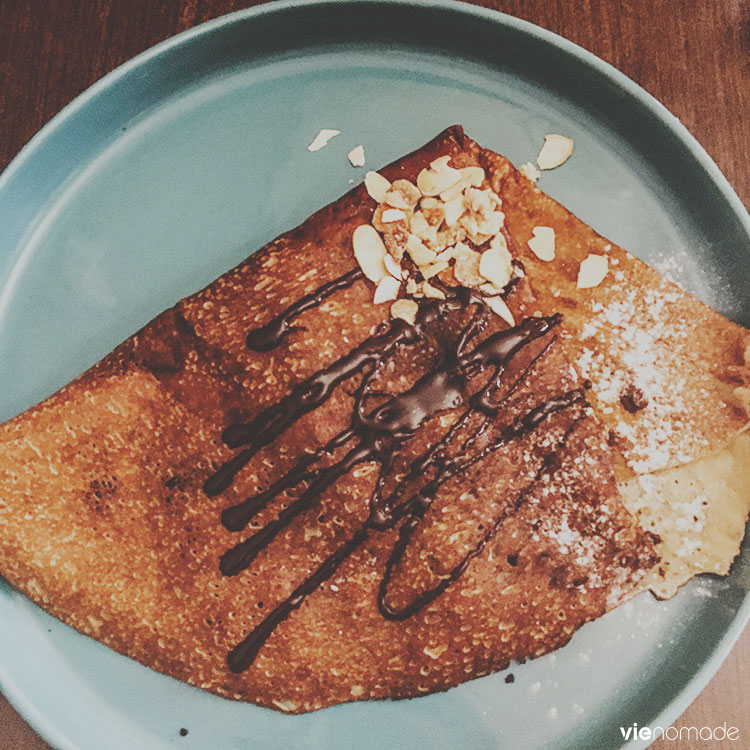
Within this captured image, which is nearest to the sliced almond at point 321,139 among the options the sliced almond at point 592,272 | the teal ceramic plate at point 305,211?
the teal ceramic plate at point 305,211

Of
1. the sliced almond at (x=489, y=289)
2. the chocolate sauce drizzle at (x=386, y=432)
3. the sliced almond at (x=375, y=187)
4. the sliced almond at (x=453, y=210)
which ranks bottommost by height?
the chocolate sauce drizzle at (x=386, y=432)

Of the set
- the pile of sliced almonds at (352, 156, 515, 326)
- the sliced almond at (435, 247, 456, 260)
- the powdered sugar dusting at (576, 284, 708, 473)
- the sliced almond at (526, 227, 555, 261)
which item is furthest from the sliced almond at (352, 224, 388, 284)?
the powdered sugar dusting at (576, 284, 708, 473)

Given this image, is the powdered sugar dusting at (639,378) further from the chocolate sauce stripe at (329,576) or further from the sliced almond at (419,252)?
the sliced almond at (419,252)

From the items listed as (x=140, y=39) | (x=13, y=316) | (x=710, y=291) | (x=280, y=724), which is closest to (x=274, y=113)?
(x=140, y=39)

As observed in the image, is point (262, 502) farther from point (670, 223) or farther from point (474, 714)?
point (670, 223)

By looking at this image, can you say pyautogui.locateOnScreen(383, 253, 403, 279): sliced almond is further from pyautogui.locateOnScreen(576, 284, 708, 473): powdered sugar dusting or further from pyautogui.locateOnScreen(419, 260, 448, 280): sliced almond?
pyautogui.locateOnScreen(576, 284, 708, 473): powdered sugar dusting

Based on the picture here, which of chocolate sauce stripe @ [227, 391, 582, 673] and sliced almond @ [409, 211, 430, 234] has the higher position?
sliced almond @ [409, 211, 430, 234]

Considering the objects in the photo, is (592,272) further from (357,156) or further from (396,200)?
(357,156)
